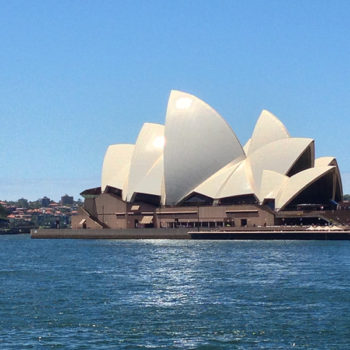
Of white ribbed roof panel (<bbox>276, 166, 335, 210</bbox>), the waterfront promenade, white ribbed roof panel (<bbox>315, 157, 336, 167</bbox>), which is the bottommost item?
the waterfront promenade

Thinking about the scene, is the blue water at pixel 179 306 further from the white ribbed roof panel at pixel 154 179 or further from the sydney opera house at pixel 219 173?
the white ribbed roof panel at pixel 154 179

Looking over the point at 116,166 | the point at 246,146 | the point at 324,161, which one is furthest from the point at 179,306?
the point at 116,166

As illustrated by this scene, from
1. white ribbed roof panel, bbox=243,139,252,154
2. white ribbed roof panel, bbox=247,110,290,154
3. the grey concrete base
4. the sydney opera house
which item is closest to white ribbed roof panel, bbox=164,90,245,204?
the sydney opera house

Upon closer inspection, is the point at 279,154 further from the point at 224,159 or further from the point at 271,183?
the point at 224,159

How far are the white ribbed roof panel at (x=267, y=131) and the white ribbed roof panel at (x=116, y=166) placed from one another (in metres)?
25.3

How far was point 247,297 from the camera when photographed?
109ft

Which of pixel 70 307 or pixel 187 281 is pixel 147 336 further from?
pixel 187 281

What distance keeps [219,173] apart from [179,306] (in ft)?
229

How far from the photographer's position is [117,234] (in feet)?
357

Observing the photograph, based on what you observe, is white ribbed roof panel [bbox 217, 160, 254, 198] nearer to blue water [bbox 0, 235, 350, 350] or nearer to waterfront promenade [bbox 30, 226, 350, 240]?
waterfront promenade [bbox 30, 226, 350, 240]

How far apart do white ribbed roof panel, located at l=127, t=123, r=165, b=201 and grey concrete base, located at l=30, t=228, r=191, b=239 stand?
631 centimetres

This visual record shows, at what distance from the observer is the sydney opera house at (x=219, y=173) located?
9481 centimetres

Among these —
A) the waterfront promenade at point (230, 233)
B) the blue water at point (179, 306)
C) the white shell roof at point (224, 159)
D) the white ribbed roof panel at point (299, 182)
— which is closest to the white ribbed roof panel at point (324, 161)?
the white shell roof at point (224, 159)

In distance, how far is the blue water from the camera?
2405cm
